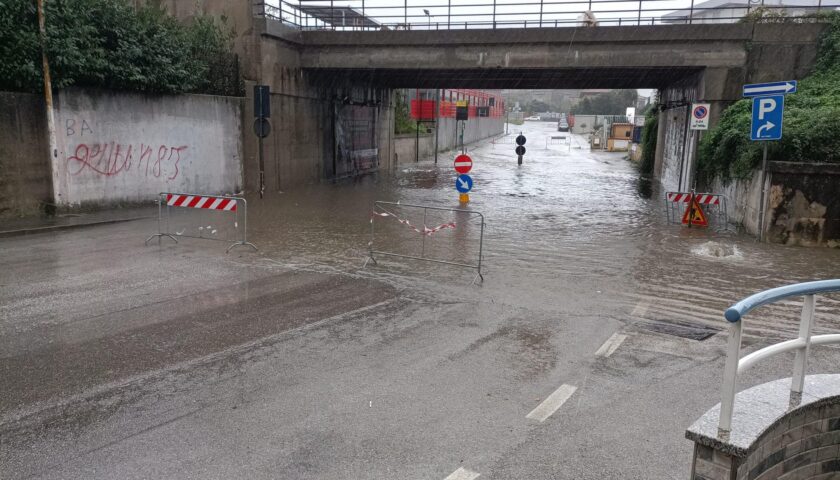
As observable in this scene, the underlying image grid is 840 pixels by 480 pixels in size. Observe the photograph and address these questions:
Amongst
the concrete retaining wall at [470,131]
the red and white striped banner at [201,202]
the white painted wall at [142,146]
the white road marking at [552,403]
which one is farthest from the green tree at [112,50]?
the concrete retaining wall at [470,131]

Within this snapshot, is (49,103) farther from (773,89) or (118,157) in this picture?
(773,89)

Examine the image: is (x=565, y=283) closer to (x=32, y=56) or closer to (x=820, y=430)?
(x=820, y=430)

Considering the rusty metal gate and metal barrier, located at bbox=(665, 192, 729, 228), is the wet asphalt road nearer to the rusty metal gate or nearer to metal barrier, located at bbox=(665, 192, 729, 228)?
metal barrier, located at bbox=(665, 192, 729, 228)

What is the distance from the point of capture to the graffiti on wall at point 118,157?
15.5m

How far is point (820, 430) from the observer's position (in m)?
4.36

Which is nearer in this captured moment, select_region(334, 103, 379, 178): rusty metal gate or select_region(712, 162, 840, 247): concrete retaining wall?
select_region(712, 162, 840, 247): concrete retaining wall

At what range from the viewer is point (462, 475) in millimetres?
4395

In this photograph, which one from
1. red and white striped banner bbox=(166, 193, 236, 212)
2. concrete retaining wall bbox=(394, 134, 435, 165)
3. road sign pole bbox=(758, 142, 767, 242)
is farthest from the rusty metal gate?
road sign pole bbox=(758, 142, 767, 242)

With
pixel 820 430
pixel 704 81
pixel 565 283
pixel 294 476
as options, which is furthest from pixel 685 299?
pixel 704 81

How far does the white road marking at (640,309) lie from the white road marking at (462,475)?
483 cm

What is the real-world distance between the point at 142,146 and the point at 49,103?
2.83m

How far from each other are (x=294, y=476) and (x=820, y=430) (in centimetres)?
362

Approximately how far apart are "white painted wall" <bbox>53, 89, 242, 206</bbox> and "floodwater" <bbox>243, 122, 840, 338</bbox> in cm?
193

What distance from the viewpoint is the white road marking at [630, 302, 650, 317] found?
8570 millimetres
